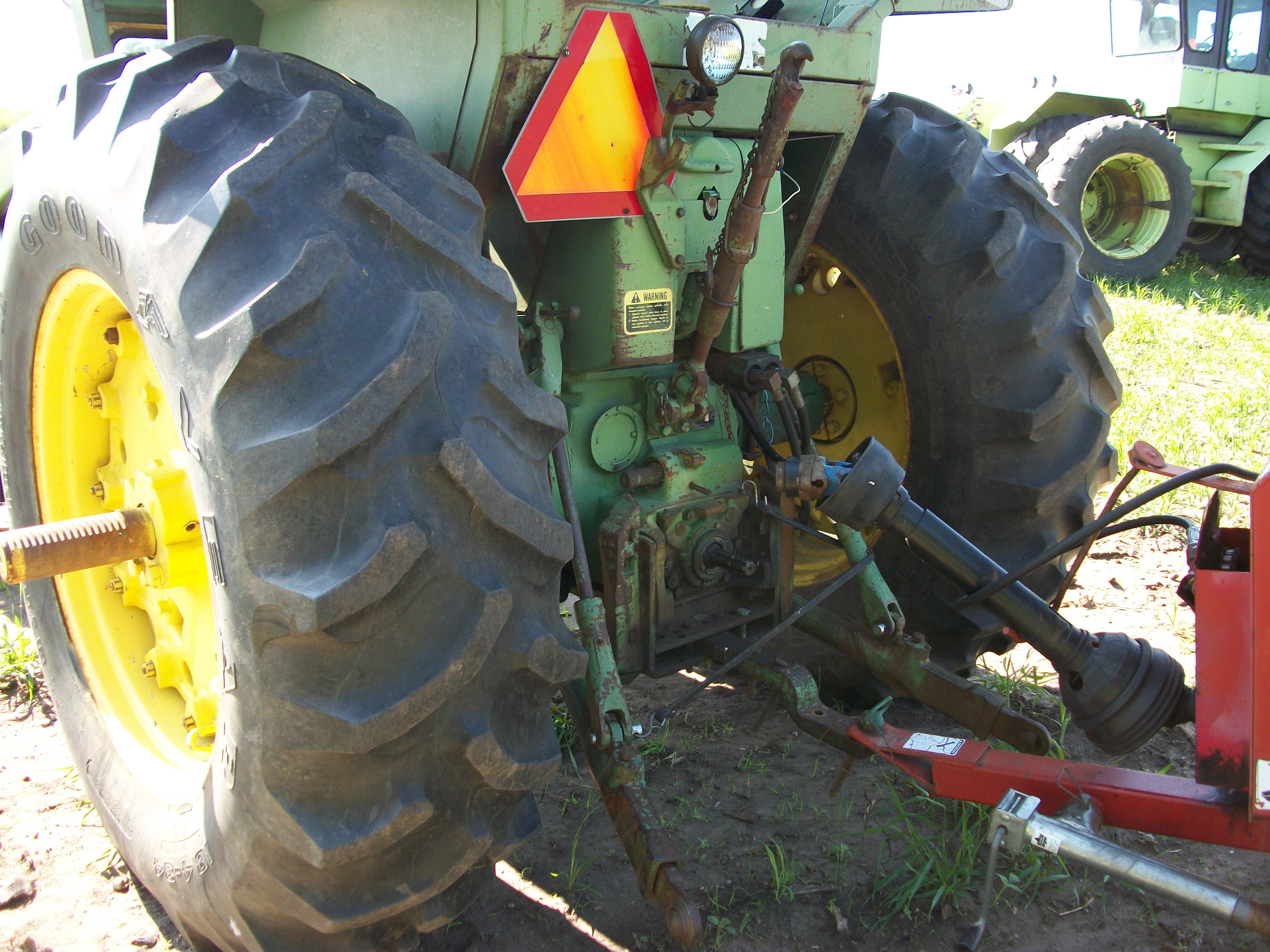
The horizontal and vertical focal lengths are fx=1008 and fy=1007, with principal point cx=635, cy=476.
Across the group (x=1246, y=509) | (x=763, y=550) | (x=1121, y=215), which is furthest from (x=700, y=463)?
(x=1121, y=215)

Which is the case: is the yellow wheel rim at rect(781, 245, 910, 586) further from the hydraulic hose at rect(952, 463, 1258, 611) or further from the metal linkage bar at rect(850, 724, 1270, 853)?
the metal linkage bar at rect(850, 724, 1270, 853)

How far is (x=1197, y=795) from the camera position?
1602 millimetres

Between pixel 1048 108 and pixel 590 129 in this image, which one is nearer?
pixel 590 129

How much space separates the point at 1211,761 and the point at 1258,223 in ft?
31.9

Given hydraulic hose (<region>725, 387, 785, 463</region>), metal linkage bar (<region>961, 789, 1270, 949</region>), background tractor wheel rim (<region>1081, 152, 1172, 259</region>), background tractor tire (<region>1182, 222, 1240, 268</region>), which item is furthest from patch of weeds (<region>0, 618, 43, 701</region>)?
background tractor tire (<region>1182, 222, 1240, 268</region>)

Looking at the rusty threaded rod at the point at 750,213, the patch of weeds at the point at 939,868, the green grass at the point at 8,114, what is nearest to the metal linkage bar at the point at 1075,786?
the patch of weeds at the point at 939,868

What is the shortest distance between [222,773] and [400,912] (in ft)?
1.05

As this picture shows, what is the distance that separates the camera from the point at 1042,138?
29.7 feet

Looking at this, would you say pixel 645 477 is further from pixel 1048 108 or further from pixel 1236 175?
pixel 1236 175

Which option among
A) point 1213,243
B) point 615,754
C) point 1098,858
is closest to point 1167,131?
point 1213,243

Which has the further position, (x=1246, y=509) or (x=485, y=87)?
(x=1246, y=509)

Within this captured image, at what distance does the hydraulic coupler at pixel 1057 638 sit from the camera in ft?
6.04

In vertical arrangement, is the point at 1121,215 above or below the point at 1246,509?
above

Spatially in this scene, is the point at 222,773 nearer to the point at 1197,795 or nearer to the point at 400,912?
the point at 400,912
